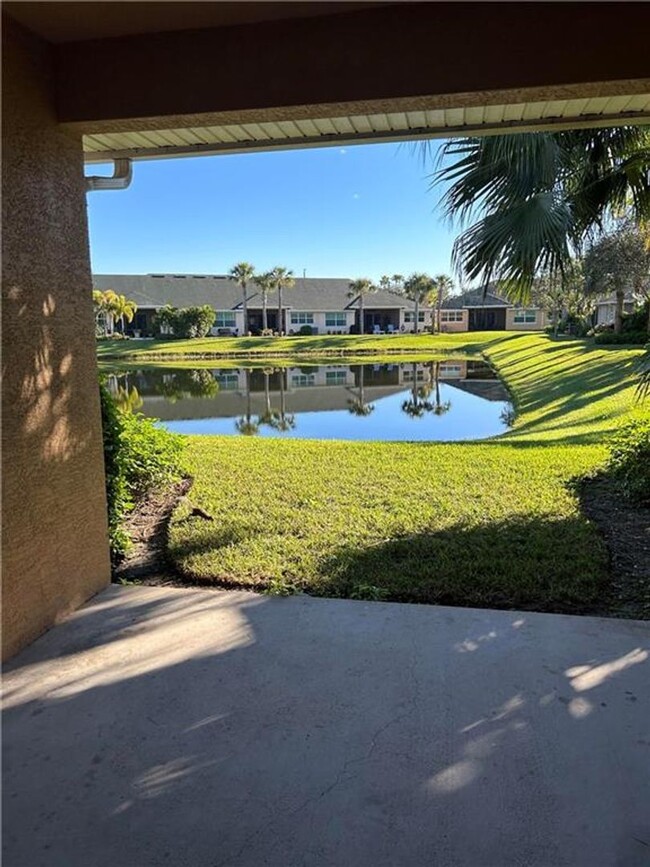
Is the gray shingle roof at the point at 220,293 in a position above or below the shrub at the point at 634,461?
above

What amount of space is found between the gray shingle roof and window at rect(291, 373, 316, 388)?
28.4 m

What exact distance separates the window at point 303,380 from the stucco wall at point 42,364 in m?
17.4

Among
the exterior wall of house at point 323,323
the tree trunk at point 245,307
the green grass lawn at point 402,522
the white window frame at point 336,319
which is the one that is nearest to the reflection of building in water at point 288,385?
the green grass lawn at point 402,522

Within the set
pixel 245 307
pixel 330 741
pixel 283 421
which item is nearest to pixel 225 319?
pixel 245 307

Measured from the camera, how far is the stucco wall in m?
2.73

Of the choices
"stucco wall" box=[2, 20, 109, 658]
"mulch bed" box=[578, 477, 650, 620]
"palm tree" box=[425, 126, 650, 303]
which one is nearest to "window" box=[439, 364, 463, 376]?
"mulch bed" box=[578, 477, 650, 620]

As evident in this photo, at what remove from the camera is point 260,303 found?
171ft

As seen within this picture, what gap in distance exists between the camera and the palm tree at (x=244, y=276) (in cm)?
5019

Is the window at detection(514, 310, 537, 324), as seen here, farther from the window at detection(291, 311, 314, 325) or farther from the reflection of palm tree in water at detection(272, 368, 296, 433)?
the reflection of palm tree in water at detection(272, 368, 296, 433)

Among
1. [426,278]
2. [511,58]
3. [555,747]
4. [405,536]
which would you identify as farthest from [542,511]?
[426,278]

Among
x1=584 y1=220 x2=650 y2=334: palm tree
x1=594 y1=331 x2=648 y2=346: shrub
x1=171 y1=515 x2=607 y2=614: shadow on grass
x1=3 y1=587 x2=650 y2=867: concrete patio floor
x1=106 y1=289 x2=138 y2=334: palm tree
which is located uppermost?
x1=106 y1=289 x2=138 y2=334: palm tree

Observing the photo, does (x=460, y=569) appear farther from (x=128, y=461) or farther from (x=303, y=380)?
(x=303, y=380)

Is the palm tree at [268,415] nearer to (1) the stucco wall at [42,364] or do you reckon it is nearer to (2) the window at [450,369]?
(2) the window at [450,369]

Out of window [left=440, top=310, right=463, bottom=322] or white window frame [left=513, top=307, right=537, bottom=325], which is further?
window [left=440, top=310, right=463, bottom=322]
